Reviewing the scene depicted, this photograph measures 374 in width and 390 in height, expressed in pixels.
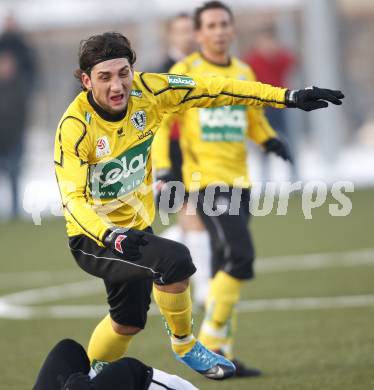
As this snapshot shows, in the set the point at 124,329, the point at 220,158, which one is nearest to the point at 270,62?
the point at 220,158

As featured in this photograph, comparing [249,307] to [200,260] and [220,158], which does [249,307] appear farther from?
[220,158]

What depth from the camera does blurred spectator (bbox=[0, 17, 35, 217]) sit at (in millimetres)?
16500

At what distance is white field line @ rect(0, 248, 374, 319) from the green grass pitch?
0.39ft

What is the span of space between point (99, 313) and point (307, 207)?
7498 mm

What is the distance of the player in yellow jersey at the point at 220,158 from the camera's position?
741 centimetres

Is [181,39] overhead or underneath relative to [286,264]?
overhead

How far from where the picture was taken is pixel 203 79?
20.9ft

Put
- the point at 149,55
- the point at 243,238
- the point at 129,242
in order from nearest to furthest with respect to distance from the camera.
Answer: the point at 129,242
the point at 243,238
the point at 149,55

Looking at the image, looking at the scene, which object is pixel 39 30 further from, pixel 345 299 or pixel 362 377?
pixel 362 377

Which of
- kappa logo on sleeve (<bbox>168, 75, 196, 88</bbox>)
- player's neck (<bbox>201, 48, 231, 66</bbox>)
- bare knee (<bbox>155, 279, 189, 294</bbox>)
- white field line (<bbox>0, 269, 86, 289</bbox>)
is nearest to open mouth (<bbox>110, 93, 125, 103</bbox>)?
kappa logo on sleeve (<bbox>168, 75, 196, 88</bbox>)

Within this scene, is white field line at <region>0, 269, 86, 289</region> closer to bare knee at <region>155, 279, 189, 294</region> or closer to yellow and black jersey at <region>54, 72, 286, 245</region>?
yellow and black jersey at <region>54, 72, 286, 245</region>

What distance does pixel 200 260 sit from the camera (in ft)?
31.1

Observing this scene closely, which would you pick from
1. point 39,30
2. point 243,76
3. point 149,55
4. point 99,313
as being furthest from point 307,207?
point 243,76

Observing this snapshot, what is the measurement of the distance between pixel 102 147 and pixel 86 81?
36 cm
